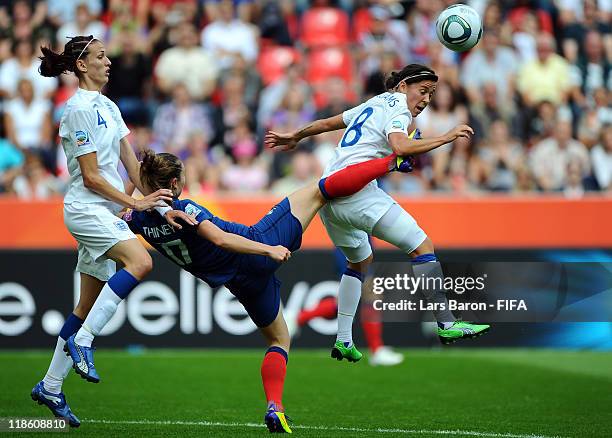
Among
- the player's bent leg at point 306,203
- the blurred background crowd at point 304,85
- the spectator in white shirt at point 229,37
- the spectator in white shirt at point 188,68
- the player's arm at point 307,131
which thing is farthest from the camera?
the spectator in white shirt at point 229,37

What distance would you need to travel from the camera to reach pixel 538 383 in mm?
11469

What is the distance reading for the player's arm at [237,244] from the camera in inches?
310

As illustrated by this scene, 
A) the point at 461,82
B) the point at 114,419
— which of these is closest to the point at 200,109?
the point at 461,82

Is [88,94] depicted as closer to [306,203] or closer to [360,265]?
[306,203]

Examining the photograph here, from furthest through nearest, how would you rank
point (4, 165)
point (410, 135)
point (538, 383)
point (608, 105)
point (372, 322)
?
point (608, 105)
point (4, 165)
point (372, 322)
point (538, 383)
point (410, 135)

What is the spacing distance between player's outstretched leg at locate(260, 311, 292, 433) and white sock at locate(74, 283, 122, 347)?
3.57ft

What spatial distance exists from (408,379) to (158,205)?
4.54 meters

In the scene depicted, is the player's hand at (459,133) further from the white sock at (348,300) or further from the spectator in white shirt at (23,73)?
the spectator in white shirt at (23,73)

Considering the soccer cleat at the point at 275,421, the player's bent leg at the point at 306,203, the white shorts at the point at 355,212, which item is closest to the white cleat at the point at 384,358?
the white shorts at the point at 355,212

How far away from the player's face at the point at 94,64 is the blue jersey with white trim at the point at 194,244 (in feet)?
3.60

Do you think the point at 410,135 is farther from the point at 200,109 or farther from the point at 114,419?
the point at 200,109

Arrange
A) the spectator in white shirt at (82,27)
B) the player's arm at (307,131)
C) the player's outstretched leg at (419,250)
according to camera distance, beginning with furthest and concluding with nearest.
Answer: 1. the spectator in white shirt at (82,27)
2. the player's arm at (307,131)
3. the player's outstretched leg at (419,250)

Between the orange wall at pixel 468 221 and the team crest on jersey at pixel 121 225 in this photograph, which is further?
the orange wall at pixel 468 221

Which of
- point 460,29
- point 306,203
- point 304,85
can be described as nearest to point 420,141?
point 306,203
